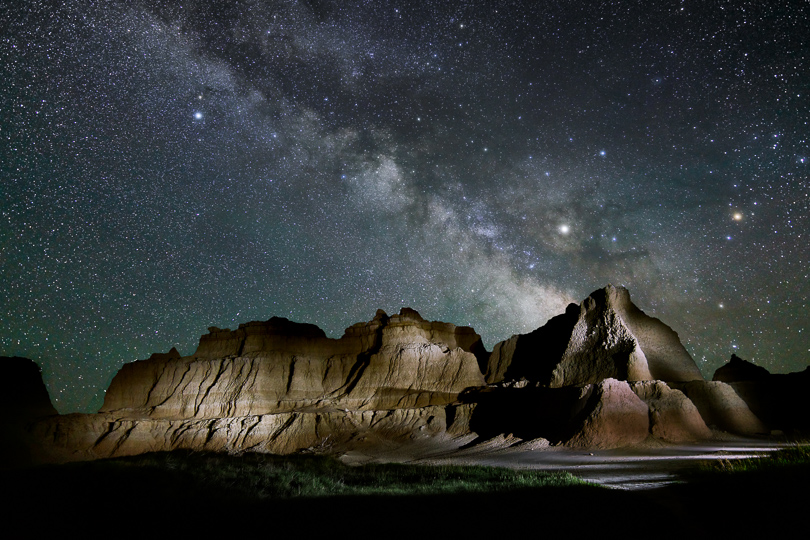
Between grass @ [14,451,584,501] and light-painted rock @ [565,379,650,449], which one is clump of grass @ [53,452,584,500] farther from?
light-painted rock @ [565,379,650,449]

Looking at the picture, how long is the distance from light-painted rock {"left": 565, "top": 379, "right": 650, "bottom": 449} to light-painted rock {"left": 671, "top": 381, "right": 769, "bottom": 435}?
899 cm

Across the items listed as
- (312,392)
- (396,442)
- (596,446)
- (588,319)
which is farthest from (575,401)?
(312,392)

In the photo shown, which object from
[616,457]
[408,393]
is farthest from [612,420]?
[408,393]

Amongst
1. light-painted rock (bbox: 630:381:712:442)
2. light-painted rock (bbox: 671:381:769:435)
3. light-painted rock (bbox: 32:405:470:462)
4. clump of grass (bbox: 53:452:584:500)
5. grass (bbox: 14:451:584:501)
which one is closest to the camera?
grass (bbox: 14:451:584:501)

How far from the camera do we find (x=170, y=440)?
50094mm

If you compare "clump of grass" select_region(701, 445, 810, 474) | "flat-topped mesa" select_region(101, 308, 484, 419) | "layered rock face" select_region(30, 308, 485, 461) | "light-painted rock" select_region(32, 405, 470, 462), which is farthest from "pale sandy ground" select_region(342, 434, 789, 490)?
"flat-topped mesa" select_region(101, 308, 484, 419)

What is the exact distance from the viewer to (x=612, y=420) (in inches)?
1104

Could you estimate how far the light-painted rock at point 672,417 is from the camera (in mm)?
28500

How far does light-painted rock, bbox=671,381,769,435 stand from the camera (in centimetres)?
3316

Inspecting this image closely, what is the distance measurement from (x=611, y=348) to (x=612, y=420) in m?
13.6

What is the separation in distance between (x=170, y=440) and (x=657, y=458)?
4945 cm

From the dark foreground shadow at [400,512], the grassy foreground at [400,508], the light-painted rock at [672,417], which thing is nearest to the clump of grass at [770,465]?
the grassy foreground at [400,508]

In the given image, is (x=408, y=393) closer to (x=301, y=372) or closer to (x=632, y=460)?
(x=301, y=372)

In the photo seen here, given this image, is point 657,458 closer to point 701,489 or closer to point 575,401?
point 575,401
